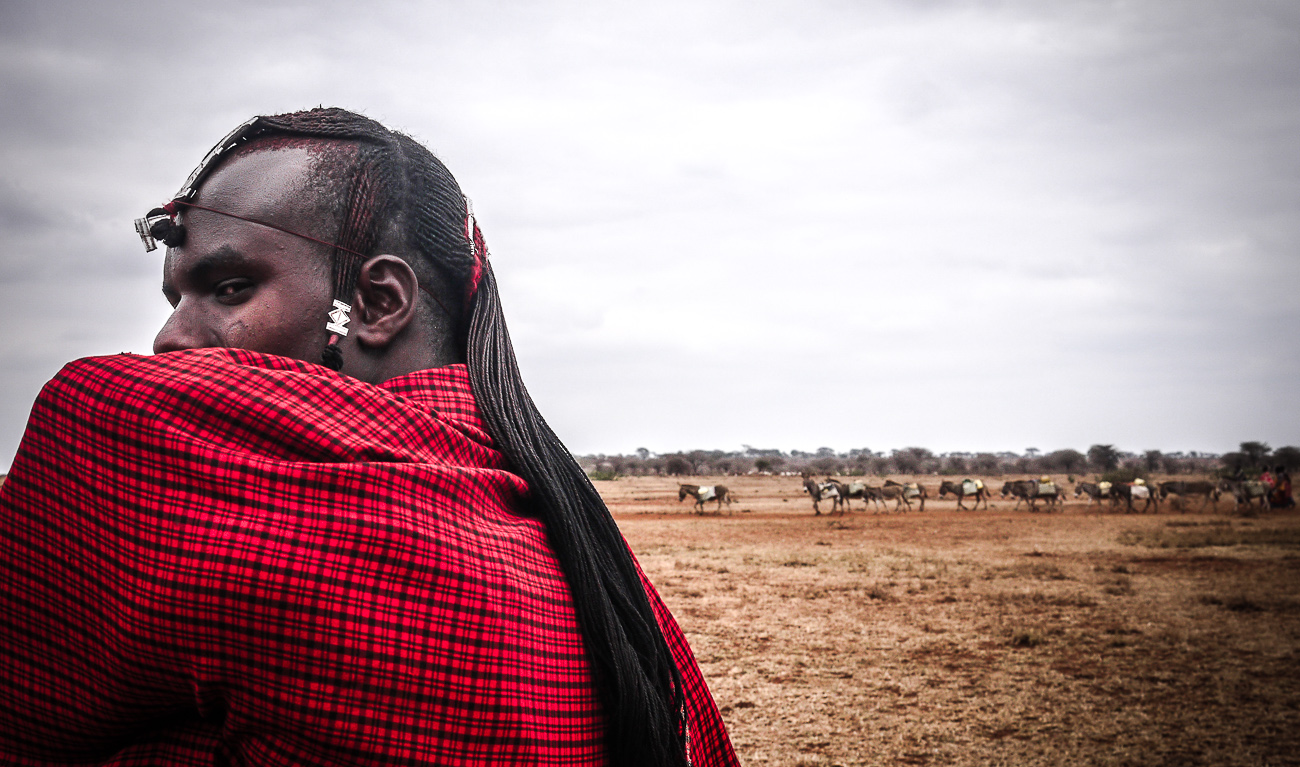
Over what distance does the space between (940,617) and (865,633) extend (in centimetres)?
166

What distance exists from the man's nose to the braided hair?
18 cm

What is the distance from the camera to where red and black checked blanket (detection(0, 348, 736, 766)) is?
2.49 feet

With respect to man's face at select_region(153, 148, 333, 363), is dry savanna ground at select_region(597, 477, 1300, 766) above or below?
below

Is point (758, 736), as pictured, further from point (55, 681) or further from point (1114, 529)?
point (1114, 529)

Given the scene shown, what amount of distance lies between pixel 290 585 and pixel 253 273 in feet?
1.91

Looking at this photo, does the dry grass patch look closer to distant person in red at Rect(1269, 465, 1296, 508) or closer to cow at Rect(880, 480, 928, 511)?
distant person in red at Rect(1269, 465, 1296, 508)

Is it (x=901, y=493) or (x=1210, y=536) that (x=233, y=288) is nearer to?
(x=1210, y=536)

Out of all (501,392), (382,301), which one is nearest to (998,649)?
(501,392)

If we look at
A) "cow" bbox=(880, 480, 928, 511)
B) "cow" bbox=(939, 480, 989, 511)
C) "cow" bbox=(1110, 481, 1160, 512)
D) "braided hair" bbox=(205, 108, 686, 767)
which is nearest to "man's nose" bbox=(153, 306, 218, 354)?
"braided hair" bbox=(205, 108, 686, 767)

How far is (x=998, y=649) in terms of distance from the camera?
29.3ft

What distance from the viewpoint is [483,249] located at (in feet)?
4.72

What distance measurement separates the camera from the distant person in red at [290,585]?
0.76 meters

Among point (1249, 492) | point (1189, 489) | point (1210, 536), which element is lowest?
point (1210, 536)

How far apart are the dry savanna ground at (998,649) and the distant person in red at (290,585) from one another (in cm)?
556
